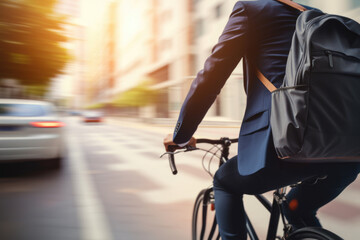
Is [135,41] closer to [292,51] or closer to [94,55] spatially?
[292,51]

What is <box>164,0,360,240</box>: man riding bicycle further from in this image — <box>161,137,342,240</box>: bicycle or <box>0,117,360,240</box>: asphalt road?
<box>0,117,360,240</box>: asphalt road

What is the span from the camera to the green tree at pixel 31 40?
12906 mm

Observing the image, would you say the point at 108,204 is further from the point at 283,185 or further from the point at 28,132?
the point at 283,185

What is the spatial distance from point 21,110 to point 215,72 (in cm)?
556

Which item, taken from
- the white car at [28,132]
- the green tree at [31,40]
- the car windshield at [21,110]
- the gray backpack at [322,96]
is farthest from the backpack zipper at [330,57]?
the green tree at [31,40]

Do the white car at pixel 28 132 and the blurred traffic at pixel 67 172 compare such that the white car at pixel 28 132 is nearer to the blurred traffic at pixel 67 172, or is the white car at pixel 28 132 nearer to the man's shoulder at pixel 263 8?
the blurred traffic at pixel 67 172

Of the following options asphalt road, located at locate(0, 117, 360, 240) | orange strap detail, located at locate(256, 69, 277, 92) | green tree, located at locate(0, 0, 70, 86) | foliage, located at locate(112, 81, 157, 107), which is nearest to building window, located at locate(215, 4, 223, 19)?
green tree, located at locate(0, 0, 70, 86)

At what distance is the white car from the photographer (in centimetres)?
564

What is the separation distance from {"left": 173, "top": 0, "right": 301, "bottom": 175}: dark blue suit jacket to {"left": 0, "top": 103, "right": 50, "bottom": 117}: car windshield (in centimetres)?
539

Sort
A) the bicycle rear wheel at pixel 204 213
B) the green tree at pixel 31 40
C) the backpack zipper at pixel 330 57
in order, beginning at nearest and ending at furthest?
the backpack zipper at pixel 330 57 < the bicycle rear wheel at pixel 204 213 < the green tree at pixel 31 40

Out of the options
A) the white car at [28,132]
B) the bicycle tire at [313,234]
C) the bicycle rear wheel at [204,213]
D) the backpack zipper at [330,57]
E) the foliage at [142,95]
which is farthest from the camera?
the foliage at [142,95]

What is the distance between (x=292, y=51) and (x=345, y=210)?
11.1 ft

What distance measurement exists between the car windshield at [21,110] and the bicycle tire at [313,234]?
5681 millimetres

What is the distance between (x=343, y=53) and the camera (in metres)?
1.14
